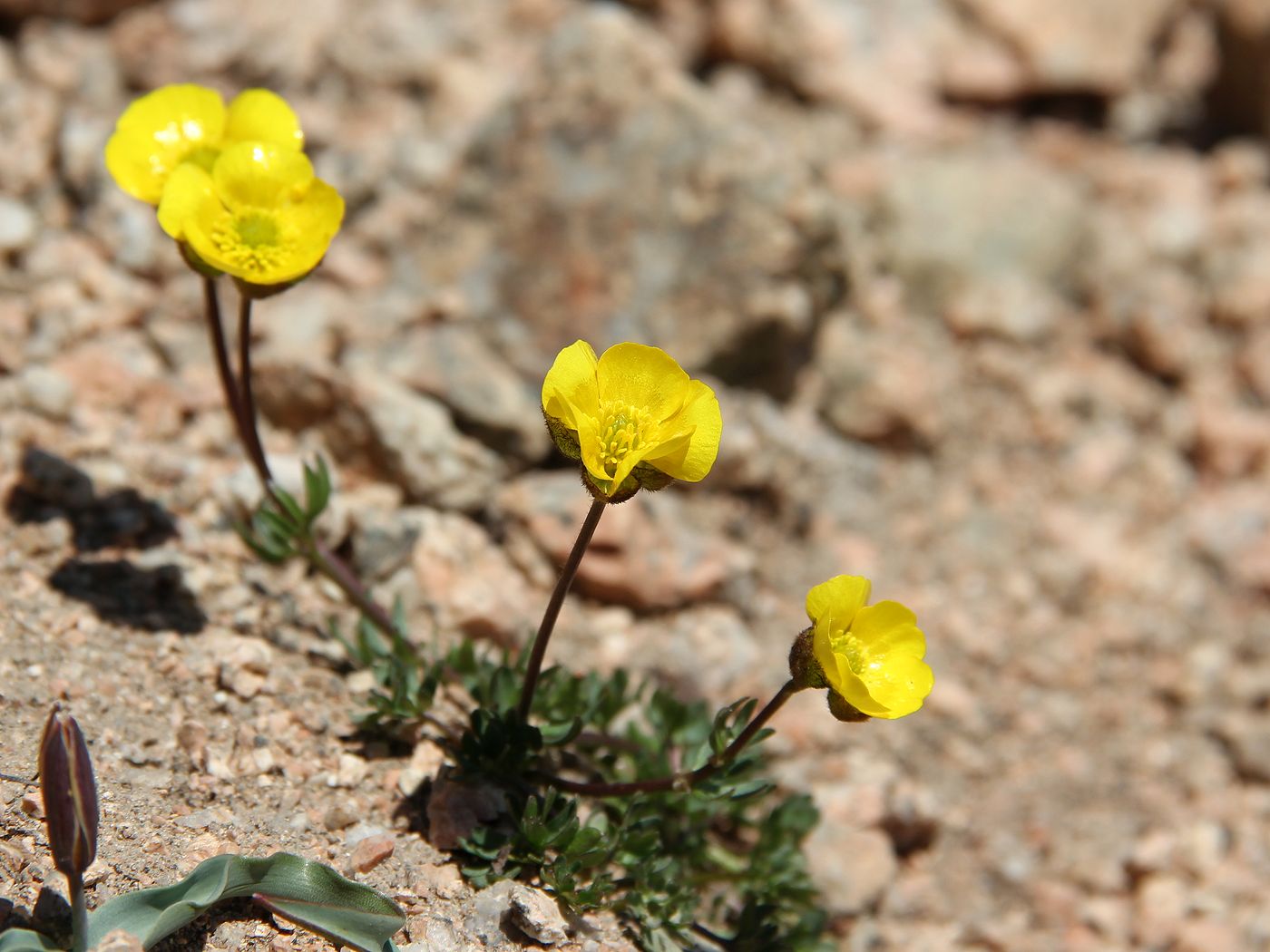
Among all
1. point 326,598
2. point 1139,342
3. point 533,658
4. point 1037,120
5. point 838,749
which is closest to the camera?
point 533,658

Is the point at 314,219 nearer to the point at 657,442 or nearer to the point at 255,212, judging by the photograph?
the point at 255,212

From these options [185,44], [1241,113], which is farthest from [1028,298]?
[185,44]

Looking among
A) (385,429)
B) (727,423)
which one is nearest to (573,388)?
(385,429)

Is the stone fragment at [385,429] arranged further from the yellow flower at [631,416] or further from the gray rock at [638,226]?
the yellow flower at [631,416]

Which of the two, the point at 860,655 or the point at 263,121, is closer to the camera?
the point at 860,655

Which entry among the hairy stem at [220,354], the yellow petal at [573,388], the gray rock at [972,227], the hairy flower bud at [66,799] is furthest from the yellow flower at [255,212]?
the gray rock at [972,227]

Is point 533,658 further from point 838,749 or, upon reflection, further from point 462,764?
point 838,749
